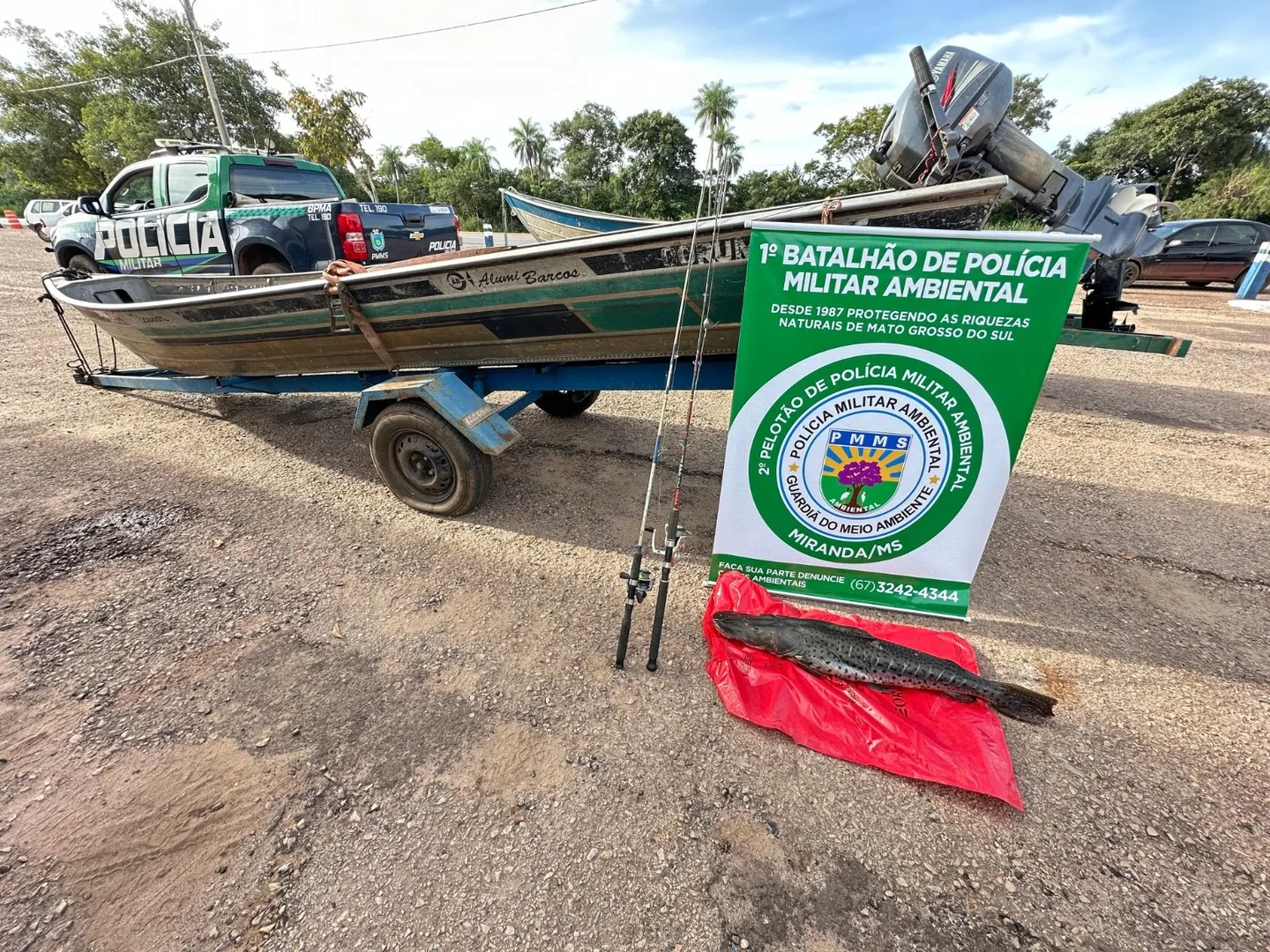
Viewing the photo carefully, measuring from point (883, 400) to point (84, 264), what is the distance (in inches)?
443

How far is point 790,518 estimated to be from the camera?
2.62 meters

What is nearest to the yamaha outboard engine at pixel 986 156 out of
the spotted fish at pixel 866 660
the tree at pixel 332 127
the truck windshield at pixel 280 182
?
the spotted fish at pixel 866 660

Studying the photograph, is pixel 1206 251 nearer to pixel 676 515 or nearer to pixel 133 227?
pixel 676 515

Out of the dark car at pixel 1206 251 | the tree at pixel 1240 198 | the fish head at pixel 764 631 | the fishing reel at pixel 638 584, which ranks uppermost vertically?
the tree at pixel 1240 198

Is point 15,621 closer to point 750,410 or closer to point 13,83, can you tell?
point 750,410

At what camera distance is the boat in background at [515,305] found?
2.31 metres

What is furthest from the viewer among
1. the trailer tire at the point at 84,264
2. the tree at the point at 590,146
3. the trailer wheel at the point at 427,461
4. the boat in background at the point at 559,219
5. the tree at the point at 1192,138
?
the tree at the point at 590,146

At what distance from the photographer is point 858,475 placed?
2.49 meters

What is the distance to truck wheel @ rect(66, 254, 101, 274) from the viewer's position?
298 inches

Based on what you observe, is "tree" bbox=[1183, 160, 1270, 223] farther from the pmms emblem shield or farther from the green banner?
the pmms emblem shield

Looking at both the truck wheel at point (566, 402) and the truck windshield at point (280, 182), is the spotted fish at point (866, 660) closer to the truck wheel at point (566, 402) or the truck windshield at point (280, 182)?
the truck wheel at point (566, 402)

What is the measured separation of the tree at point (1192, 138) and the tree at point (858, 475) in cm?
3614

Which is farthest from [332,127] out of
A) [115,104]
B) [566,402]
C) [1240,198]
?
[1240,198]

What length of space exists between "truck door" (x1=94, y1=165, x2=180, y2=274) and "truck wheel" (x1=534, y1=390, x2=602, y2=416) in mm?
5896
